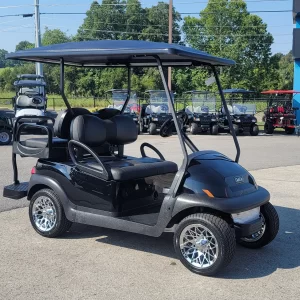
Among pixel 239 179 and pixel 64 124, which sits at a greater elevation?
pixel 64 124

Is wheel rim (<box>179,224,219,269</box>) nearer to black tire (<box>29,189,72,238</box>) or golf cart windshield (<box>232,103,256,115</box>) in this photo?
black tire (<box>29,189,72,238</box>)

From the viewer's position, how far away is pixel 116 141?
5.68 meters

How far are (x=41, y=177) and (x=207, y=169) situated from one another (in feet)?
6.30

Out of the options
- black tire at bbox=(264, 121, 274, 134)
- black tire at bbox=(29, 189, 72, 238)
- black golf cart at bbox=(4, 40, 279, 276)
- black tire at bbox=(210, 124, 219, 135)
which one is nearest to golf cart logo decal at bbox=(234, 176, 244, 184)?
black golf cart at bbox=(4, 40, 279, 276)

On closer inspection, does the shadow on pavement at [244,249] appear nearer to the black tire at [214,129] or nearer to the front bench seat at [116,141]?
the front bench seat at [116,141]

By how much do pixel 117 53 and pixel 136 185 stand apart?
1.37 metres

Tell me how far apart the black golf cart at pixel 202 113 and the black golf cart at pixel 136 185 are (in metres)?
13.7

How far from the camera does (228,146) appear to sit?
14531 millimetres

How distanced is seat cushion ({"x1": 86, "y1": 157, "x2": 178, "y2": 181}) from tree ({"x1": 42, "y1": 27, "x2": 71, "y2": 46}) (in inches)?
2363

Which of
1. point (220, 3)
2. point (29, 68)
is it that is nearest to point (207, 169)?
point (220, 3)

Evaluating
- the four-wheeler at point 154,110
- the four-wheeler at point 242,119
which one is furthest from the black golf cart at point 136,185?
the four-wheeler at point 242,119

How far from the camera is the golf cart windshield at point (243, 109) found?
20.2m

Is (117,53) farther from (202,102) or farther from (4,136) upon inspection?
(202,102)

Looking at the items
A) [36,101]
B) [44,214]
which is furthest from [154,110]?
[44,214]
